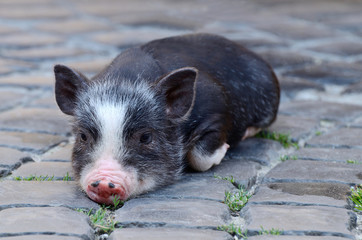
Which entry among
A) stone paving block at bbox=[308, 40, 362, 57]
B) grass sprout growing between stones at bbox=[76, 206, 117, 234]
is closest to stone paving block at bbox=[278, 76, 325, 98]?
stone paving block at bbox=[308, 40, 362, 57]

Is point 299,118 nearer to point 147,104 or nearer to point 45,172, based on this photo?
point 147,104

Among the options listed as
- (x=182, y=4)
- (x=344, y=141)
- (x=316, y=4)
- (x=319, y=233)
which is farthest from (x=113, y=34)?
(x=319, y=233)

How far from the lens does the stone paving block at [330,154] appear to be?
14.3ft

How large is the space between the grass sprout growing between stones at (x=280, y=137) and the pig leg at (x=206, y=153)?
2.48 ft

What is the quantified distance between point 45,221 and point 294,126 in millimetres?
2642

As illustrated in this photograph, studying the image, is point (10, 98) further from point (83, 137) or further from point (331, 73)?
point (331, 73)

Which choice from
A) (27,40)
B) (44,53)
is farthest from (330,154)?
(27,40)

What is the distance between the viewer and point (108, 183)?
344 cm

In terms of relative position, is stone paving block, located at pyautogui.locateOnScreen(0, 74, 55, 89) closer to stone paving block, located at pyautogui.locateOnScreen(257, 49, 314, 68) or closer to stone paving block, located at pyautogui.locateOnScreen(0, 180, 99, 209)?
stone paving block, located at pyautogui.locateOnScreen(257, 49, 314, 68)

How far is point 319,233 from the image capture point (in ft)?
9.94

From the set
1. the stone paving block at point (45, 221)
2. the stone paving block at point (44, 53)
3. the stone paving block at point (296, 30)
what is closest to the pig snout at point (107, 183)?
the stone paving block at point (45, 221)

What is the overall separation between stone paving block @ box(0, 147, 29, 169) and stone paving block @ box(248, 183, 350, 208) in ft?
5.12

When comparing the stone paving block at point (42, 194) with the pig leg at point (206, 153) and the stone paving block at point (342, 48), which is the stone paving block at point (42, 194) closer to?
the pig leg at point (206, 153)

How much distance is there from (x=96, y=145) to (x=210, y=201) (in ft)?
2.37
